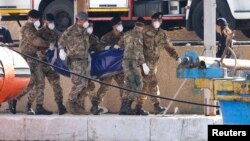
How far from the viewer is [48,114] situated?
16219 mm

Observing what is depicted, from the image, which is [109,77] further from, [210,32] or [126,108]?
[210,32]

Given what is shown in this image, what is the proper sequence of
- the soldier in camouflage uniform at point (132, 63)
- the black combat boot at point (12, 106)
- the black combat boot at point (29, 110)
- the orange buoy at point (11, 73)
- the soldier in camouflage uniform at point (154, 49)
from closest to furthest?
the orange buoy at point (11, 73)
the soldier in camouflage uniform at point (132, 63)
the soldier in camouflage uniform at point (154, 49)
the black combat boot at point (29, 110)
the black combat boot at point (12, 106)

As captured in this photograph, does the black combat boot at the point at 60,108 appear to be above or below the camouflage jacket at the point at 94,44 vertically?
below

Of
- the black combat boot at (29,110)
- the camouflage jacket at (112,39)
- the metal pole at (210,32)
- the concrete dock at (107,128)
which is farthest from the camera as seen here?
the camouflage jacket at (112,39)

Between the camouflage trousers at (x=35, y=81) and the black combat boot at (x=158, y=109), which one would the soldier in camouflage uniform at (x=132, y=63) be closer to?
the black combat boot at (x=158, y=109)

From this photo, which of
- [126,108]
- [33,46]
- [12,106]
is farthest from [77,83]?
[12,106]

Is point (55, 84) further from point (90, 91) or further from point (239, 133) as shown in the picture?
point (239, 133)

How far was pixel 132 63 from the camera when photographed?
15898 millimetres

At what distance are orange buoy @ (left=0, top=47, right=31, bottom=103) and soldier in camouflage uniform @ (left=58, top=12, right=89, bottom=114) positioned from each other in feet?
6.71

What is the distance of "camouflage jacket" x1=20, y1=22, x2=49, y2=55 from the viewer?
16.2 metres

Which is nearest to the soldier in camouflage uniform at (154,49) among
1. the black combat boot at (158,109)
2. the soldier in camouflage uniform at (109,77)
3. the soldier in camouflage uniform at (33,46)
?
the black combat boot at (158,109)

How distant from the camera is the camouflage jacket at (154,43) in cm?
1620

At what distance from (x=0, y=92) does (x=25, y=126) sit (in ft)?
5.79

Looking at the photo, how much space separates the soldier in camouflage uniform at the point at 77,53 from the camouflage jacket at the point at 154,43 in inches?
36.5
